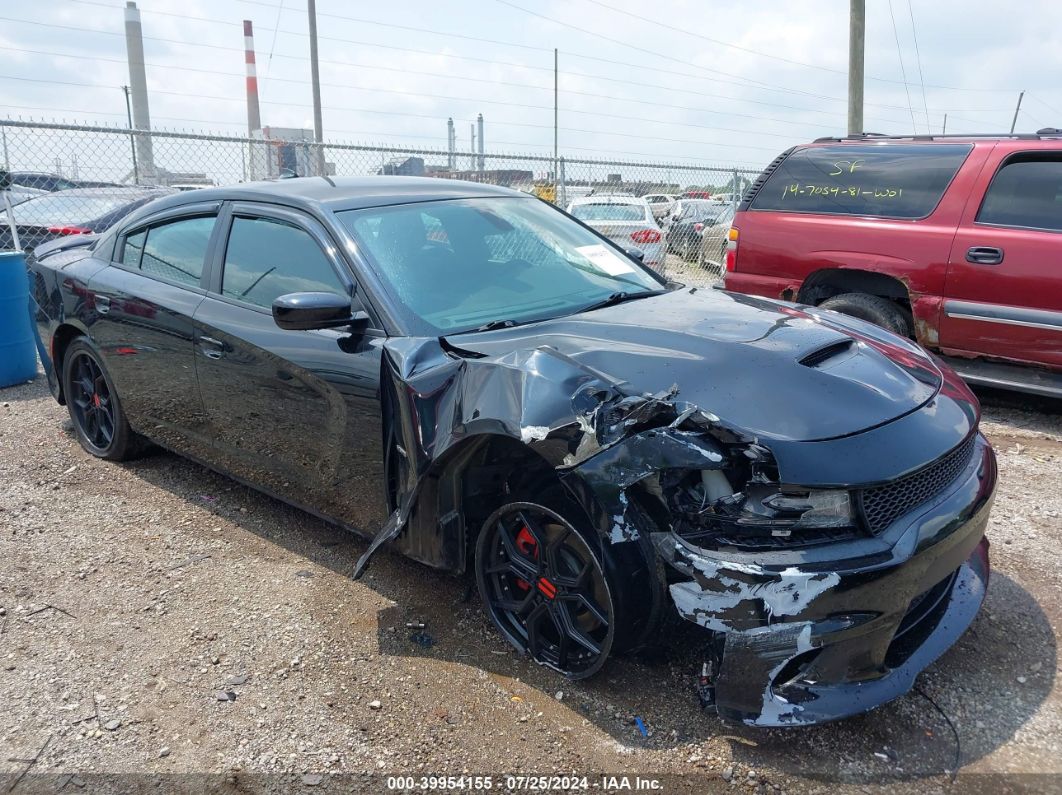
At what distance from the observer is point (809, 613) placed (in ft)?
7.32

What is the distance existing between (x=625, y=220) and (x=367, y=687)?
33.0 feet

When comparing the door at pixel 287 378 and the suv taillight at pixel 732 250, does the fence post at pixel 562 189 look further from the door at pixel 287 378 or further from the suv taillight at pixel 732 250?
the door at pixel 287 378

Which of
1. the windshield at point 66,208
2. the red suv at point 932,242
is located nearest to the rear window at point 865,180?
the red suv at point 932,242

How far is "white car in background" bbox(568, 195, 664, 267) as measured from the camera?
1152 cm

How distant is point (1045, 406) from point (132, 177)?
987cm

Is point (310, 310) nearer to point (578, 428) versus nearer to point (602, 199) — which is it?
point (578, 428)

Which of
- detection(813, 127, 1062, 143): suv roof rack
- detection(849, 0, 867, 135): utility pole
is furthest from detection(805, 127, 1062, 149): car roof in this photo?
detection(849, 0, 867, 135): utility pole

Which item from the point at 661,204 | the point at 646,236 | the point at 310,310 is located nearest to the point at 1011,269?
the point at 310,310

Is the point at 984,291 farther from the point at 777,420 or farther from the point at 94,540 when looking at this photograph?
the point at 94,540

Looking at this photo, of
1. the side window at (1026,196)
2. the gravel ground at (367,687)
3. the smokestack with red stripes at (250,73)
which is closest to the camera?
the gravel ground at (367,687)

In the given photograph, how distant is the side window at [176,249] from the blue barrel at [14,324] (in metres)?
2.81

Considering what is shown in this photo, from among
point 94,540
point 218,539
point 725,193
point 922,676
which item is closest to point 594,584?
point 922,676

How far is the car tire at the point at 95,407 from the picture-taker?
468cm

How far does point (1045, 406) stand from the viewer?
19.2 ft
